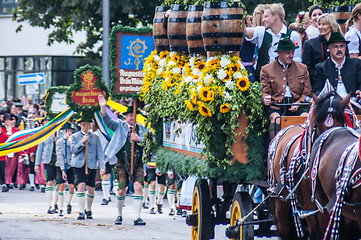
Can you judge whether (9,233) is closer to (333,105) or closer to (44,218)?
(44,218)

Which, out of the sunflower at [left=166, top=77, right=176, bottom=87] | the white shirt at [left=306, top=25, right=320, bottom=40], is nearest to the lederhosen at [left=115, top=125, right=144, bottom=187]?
the sunflower at [left=166, top=77, right=176, bottom=87]

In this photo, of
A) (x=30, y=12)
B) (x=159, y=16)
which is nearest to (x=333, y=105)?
(x=159, y=16)

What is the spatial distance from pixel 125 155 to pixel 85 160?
1.30 meters

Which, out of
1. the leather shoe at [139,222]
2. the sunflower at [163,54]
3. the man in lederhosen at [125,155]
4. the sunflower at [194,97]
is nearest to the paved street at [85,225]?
the leather shoe at [139,222]

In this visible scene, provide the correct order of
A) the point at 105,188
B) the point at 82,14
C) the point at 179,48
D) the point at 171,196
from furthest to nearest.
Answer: the point at 82,14 → the point at 105,188 → the point at 171,196 → the point at 179,48

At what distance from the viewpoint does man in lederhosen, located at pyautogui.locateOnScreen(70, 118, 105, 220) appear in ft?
49.2

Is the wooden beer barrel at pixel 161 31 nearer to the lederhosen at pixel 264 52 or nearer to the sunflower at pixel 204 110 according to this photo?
the lederhosen at pixel 264 52

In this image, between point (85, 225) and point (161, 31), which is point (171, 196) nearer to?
point (85, 225)

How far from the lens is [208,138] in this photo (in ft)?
28.2

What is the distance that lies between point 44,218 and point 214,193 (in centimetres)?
589

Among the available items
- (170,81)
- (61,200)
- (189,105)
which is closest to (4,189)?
(61,200)

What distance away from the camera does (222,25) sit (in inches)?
345

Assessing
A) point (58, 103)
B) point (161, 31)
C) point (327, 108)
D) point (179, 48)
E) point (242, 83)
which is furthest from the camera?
point (58, 103)

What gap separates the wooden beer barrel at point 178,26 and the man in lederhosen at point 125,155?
4.19m
